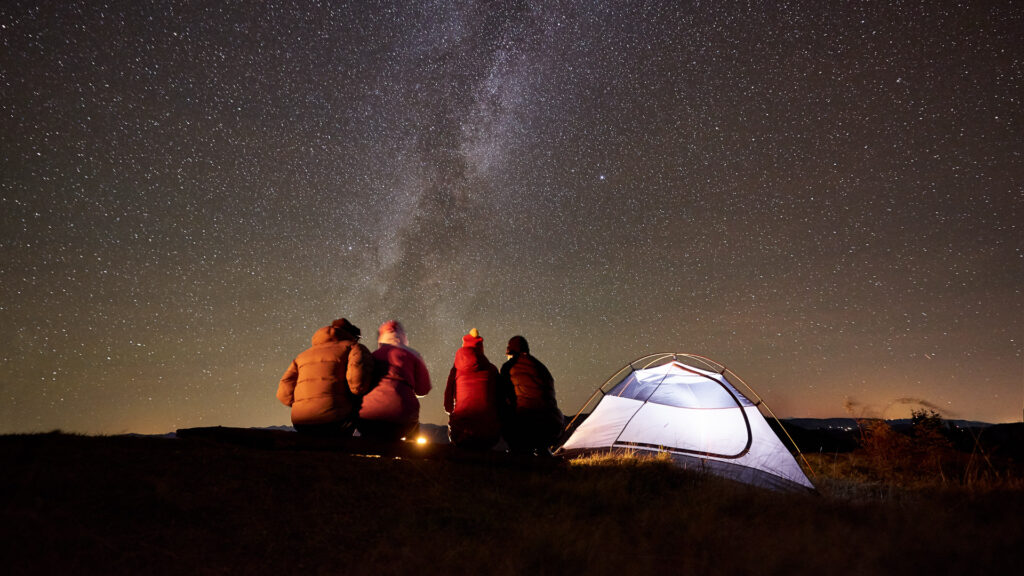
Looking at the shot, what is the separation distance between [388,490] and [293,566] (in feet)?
3.87

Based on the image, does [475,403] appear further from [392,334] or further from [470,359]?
[392,334]

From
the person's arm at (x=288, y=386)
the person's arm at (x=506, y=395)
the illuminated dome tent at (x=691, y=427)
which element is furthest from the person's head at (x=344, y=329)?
the illuminated dome tent at (x=691, y=427)

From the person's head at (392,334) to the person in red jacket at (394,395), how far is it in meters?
0.14

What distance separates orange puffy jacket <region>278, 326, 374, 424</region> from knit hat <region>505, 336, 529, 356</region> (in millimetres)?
1713

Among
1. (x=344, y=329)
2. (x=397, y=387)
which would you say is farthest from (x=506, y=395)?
(x=344, y=329)

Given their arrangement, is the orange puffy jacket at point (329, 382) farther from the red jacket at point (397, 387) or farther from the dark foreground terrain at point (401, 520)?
the dark foreground terrain at point (401, 520)

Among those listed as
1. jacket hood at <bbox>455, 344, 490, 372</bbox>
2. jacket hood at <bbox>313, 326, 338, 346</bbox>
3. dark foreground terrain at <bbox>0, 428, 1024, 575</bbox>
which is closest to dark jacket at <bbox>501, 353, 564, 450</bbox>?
jacket hood at <bbox>455, 344, 490, 372</bbox>

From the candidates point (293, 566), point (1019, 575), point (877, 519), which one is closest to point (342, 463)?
point (293, 566)

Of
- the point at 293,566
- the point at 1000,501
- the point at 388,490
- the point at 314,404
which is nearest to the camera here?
the point at 293,566

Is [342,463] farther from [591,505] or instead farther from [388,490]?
[591,505]

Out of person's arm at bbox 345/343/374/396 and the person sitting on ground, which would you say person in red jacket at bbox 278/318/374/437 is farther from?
the person sitting on ground

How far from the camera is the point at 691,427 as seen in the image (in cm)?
862

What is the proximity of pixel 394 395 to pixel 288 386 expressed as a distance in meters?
1.15

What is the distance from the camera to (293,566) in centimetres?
329
